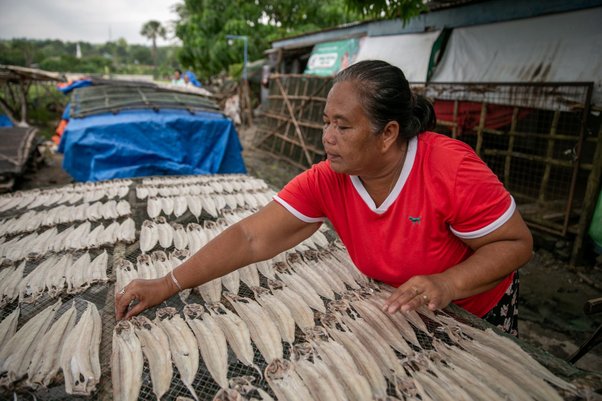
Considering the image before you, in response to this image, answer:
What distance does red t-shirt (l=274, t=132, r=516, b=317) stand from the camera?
1469 millimetres

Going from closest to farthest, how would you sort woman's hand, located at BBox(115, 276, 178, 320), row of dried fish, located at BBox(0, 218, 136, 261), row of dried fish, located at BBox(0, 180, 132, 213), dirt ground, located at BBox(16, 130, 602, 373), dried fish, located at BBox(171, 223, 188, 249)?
woman's hand, located at BBox(115, 276, 178, 320) < row of dried fish, located at BBox(0, 218, 136, 261) < dried fish, located at BBox(171, 223, 188, 249) < row of dried fish, located at BBox(0, 180, 132, 213) < dirt ground, located at BBox(16, 130, 602, 373)

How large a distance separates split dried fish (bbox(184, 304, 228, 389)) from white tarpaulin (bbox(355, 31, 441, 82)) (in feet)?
24.6

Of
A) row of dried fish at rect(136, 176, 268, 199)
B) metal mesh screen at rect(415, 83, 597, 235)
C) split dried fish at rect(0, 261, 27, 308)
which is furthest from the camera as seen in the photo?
metal mesh screen at rect(415, 83, 597, 235)

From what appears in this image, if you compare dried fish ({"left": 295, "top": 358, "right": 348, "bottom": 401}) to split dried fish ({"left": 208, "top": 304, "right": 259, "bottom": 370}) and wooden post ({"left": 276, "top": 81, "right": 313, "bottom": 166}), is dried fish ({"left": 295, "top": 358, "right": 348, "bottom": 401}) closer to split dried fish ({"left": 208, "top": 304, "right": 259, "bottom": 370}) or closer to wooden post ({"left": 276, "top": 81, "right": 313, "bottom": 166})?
split dried fish ({"left": 208, "top": 304, "right": 259, "bottom": 370})

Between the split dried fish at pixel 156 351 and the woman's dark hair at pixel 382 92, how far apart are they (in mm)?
1279

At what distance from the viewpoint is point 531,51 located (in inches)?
226

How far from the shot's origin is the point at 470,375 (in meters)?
1.28

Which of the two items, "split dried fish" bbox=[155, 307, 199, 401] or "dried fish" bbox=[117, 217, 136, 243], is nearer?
"split dried fish" bbox=[155, 307, 199, 401]

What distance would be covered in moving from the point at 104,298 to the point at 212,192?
175 centimetres

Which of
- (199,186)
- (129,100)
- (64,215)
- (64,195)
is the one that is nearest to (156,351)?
(64,215)

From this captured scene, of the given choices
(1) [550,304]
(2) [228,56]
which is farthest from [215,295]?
(2) [228,56]

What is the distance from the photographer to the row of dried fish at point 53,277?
69.7 inches

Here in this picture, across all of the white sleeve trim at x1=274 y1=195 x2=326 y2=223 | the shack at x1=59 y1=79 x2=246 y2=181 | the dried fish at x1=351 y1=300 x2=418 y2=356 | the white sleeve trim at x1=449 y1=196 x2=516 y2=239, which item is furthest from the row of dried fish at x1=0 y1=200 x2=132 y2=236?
the shack at x1=59 y1=79 x2=246 y2=181

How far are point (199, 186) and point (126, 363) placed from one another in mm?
2437
